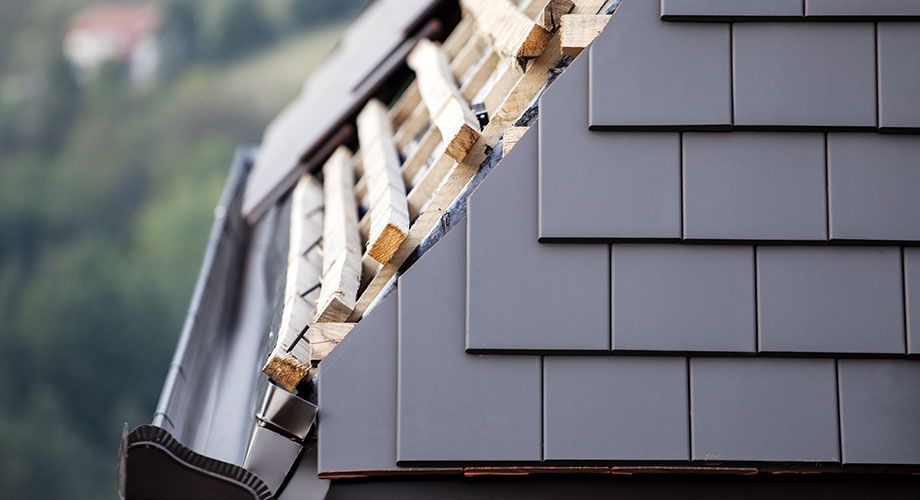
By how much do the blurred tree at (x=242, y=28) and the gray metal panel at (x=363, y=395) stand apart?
44.2m

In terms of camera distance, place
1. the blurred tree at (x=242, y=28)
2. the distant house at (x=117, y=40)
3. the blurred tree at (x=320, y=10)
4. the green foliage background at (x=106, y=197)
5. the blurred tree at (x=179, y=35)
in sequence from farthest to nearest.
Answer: the distant house at (x=117, y=40)
the blurred tree at (x=179, y=35)
the blurred tree at (x=242, y=28)
the blurred tree at (x=320, y=10)
the green foliage background at (x=106, y=197)

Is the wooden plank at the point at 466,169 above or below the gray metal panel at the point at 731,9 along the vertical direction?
below

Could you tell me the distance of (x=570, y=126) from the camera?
2.27 meters

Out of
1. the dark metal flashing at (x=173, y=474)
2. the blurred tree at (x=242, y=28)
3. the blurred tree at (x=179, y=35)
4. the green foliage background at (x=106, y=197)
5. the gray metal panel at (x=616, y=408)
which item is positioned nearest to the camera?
the dark metal flashing at (x=173, y=474)

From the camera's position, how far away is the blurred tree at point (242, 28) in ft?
147

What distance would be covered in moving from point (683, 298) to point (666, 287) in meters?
0.04

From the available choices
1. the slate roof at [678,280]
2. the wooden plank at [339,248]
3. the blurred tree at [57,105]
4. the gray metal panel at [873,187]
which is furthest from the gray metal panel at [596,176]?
the blurred tree at [57,105]

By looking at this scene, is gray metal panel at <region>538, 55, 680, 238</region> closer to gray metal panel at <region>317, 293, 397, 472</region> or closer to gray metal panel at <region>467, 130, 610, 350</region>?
gray metal panel at <region>467, 130, 610, 350</region>

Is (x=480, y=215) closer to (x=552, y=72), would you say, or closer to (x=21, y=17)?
(x=552, y=72)

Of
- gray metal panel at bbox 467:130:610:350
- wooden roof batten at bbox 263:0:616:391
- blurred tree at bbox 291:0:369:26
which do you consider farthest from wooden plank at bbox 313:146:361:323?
blurred tree at bbox 291:0:369:26

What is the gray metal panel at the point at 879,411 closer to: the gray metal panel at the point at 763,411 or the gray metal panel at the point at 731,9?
the gray metal panel at the point at 763,411

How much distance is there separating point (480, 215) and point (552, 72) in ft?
1.14

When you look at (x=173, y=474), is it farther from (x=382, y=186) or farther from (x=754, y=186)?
(x=754, y=186)

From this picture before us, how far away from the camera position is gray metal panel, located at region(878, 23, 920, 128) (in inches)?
89.8
